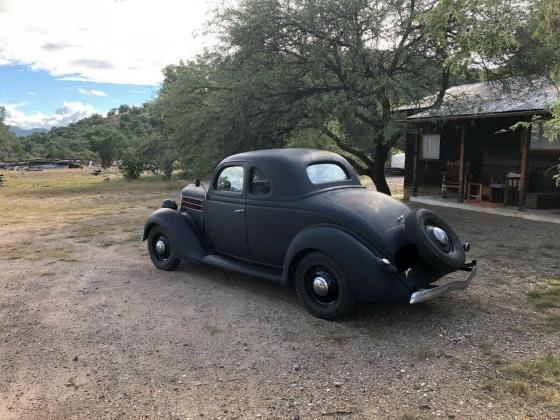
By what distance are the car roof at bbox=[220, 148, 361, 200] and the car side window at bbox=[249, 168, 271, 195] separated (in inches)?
3.0

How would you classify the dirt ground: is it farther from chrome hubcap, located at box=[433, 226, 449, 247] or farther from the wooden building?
the wooden building

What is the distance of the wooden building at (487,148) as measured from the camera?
11852 millimetres

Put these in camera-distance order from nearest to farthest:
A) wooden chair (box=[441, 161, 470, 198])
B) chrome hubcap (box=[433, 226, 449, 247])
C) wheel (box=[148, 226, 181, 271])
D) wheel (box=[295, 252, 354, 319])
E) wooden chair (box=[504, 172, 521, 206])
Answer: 1. wheel (box=[295, 252, 354, 319])
2. chrome hubcap (box=[433, 226, 449, 247])
3. wheel (box=[148, 226, 181, 271])
4. wooden chair (box=[504, 172, 521, 206])
5. wooden chair (box=[441, 161, 470, 198])

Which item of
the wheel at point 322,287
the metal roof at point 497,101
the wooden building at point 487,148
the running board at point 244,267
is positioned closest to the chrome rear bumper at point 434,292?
the wheel at point 322,287

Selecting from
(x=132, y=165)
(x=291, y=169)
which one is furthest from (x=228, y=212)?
(x=132, y=165)

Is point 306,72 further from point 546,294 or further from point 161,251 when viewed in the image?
point 546,294

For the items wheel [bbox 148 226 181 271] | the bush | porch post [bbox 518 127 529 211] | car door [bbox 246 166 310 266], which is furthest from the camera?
the bush

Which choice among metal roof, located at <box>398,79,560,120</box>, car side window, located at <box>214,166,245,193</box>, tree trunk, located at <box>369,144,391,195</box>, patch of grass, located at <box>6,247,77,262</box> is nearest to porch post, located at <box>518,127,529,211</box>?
metal roof, located at <box>398,79,560,120</box>

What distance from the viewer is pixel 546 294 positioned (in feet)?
18.1

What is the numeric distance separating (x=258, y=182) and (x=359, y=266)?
1.78 meters

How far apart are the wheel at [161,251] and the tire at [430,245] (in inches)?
133

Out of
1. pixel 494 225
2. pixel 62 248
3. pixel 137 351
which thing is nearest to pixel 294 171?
pixel 137 351

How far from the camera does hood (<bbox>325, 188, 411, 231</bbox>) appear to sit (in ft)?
15.3

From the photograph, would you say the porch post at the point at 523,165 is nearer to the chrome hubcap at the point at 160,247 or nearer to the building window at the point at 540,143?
the building window at the point at 540,143
